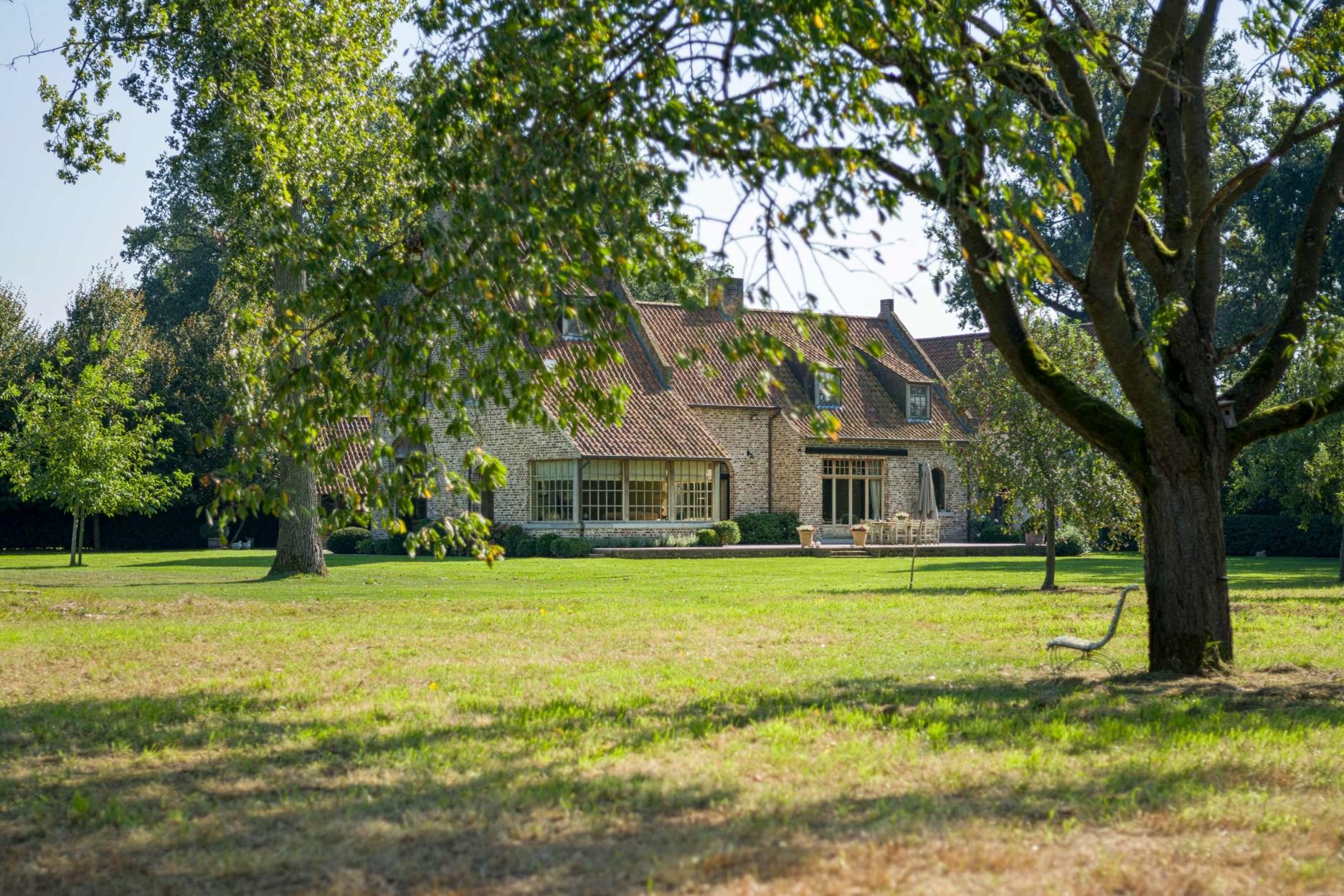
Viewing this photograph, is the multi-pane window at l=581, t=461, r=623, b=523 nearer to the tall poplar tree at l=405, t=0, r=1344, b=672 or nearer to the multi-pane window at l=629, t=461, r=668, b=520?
the multi-pane window at l=629, t=461, r=668, b=520

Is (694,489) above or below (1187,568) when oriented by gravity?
above

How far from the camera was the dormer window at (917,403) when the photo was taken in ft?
148

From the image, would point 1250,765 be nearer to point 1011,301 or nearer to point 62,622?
point 1011,301

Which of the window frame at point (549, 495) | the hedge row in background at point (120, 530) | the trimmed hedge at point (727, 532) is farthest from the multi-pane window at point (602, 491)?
the hedge row in background at point (120, 530)

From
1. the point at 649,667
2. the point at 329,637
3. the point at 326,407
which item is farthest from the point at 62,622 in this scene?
the point at 326,407

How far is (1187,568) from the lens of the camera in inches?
397

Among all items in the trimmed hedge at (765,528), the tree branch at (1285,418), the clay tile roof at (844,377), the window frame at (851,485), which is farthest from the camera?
the window frame at (851,485)

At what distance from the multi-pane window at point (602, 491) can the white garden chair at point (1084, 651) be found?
26320 millimetres

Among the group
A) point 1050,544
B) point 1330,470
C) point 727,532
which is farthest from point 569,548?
point 1330,470

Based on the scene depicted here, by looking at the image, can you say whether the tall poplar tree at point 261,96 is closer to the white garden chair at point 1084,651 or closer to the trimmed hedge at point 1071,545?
the white garden chair at point 1084,651

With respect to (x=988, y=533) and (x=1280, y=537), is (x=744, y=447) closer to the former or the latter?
(x=988, y=533)

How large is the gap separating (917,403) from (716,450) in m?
9.11

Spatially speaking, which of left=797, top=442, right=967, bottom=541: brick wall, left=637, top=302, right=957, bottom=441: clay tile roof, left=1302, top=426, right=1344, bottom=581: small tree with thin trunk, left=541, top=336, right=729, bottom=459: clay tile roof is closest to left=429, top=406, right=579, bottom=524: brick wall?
left=541, top=336, right=729, bottom=459: clay tile roof

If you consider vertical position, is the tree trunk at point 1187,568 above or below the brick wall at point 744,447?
below
